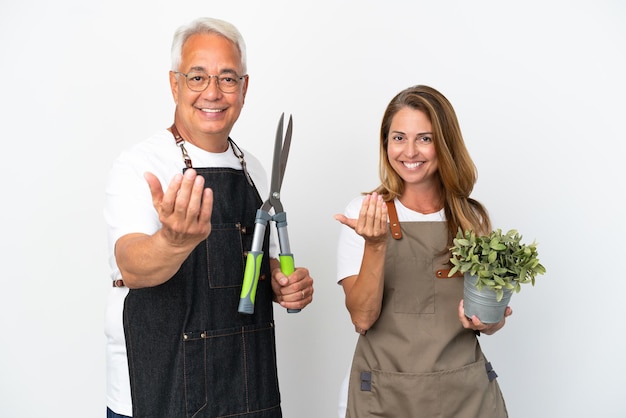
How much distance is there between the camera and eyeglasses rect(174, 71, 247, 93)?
1890 millimetres

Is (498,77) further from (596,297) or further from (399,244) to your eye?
(399,244)

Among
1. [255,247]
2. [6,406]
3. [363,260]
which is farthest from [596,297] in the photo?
[6,406]

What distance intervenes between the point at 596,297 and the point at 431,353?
1487 mm

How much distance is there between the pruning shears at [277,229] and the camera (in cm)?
181

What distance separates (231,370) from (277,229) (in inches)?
15.6

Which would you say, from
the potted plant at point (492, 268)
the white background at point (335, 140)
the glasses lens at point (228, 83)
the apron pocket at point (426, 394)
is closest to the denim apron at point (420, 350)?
the apron pocket at point (426, 394)

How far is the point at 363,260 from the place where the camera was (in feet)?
6.47

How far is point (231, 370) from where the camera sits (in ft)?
6.28

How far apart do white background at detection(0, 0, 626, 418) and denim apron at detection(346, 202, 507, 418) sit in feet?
3.54

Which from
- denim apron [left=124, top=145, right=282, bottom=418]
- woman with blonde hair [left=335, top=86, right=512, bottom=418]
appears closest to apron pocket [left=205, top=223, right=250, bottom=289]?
denim apron [left=124, top=145, right=282, bottom=418]

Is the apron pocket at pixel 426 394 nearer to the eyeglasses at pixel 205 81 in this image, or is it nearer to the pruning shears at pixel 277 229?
the pruning shears at pixel 277 229

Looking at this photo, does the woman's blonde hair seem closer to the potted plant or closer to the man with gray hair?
the potted plant

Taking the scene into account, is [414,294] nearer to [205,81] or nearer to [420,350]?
[420,350]

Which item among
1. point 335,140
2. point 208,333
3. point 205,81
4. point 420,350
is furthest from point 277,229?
point 335,140
